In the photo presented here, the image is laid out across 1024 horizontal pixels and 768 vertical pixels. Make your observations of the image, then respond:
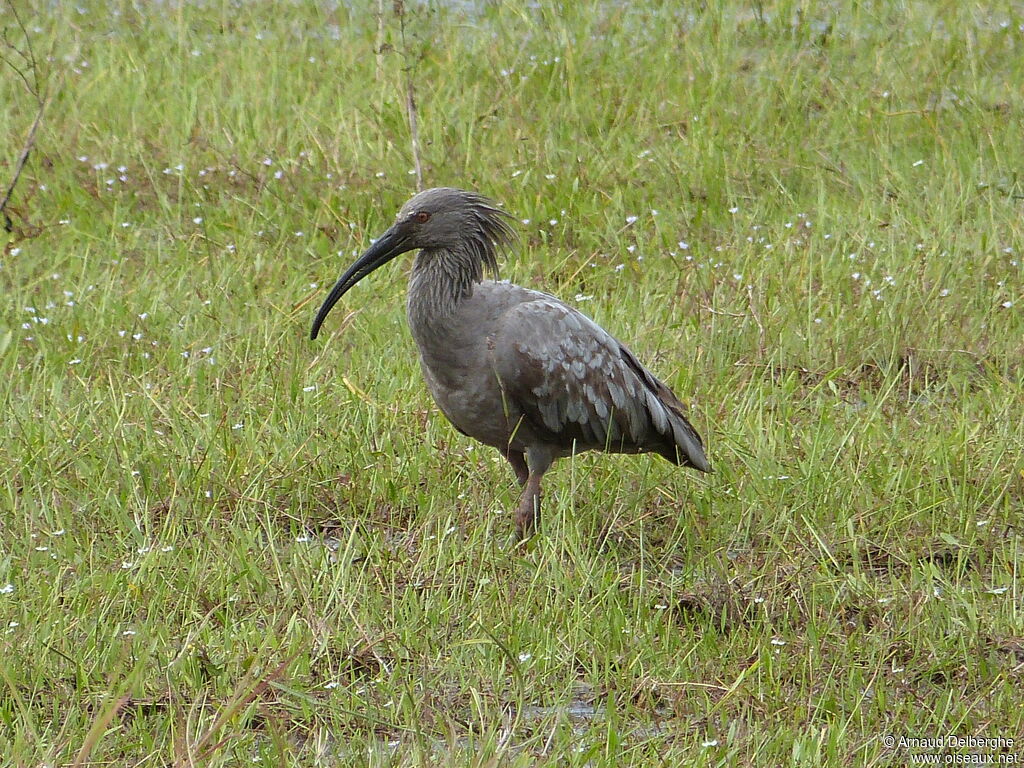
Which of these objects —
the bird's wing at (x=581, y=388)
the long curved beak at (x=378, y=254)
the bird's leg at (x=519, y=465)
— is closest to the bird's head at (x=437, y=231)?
the long curved beak at (x=378, y=254)

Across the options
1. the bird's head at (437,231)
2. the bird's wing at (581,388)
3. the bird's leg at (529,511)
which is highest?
the bird's head at (437,231)

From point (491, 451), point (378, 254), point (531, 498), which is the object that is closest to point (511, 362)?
point (531, 498)

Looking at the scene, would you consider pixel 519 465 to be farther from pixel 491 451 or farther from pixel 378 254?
pixel 378 254

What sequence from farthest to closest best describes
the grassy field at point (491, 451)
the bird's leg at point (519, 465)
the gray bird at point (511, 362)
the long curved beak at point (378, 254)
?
the bird's leg at point (519, 465), the long curved beak at point (378, 254), the gray bird at point (511, 362), the grassy field at point (491, 451)

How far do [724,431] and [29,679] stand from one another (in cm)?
271

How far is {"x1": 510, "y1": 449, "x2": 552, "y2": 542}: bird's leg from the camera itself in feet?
16.3

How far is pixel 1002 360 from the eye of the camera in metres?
6.20

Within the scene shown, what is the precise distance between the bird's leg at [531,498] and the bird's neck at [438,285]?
61cm

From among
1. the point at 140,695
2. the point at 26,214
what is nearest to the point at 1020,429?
the point at 140,695

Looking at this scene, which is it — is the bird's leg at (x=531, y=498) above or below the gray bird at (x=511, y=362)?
below

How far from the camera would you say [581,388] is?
5094 mm

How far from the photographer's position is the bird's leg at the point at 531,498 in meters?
4.98

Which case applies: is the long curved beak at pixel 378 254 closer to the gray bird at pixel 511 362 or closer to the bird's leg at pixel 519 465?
the gray bird at pixel 511 362

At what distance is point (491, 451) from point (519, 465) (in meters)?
0.35
